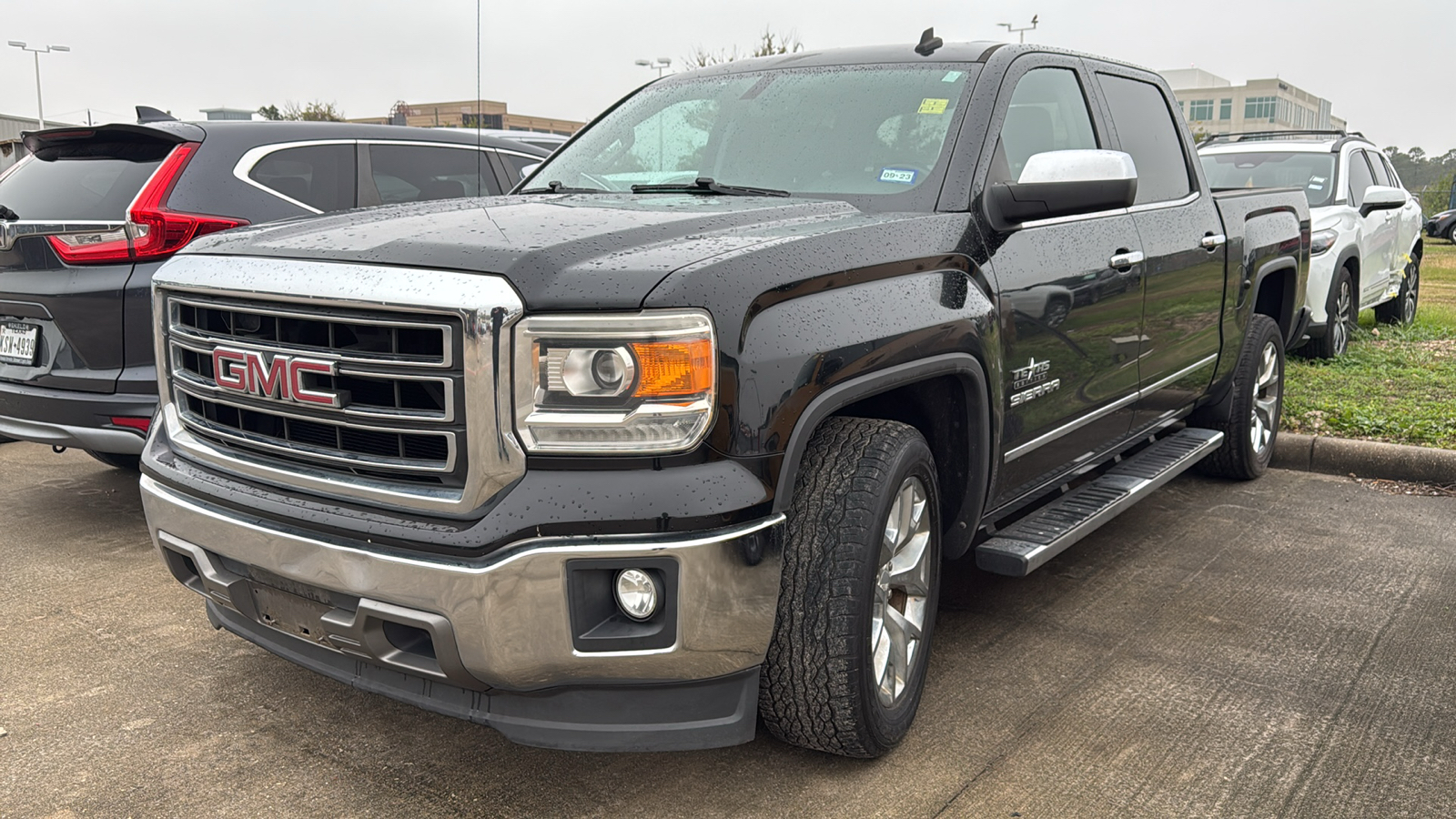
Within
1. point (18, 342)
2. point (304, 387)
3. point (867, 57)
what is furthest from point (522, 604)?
point (18, 342)

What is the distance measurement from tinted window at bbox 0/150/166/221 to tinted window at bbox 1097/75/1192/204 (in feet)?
12.7

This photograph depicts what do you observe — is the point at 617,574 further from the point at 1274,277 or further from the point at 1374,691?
the point at 1274,277

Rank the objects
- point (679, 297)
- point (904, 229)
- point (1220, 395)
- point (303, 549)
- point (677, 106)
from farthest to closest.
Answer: point (1220, 395) < point (677, 106) < point (904, 229) < point (303, 549) < point (679, 297)

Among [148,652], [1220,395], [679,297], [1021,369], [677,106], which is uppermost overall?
[677,106]

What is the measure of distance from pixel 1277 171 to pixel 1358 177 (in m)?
0.91

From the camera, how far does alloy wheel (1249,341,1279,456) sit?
5707 mm

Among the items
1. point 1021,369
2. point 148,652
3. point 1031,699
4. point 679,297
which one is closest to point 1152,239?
point 1021,369

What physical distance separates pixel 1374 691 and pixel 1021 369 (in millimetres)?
1351

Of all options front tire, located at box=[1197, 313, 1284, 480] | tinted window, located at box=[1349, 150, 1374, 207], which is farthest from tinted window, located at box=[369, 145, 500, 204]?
tinted window, located at box=[1349, 150, 1374, 207]

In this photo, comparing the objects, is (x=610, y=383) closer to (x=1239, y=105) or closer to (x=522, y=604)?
(x=522, y=604)

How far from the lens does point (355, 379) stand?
246 cm

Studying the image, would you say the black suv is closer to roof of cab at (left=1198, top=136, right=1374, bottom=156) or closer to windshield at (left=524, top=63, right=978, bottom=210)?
windshield at (left=524, top=63, right=978, bottom=210)

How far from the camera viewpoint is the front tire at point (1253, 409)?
5473mm

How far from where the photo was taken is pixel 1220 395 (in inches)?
214
